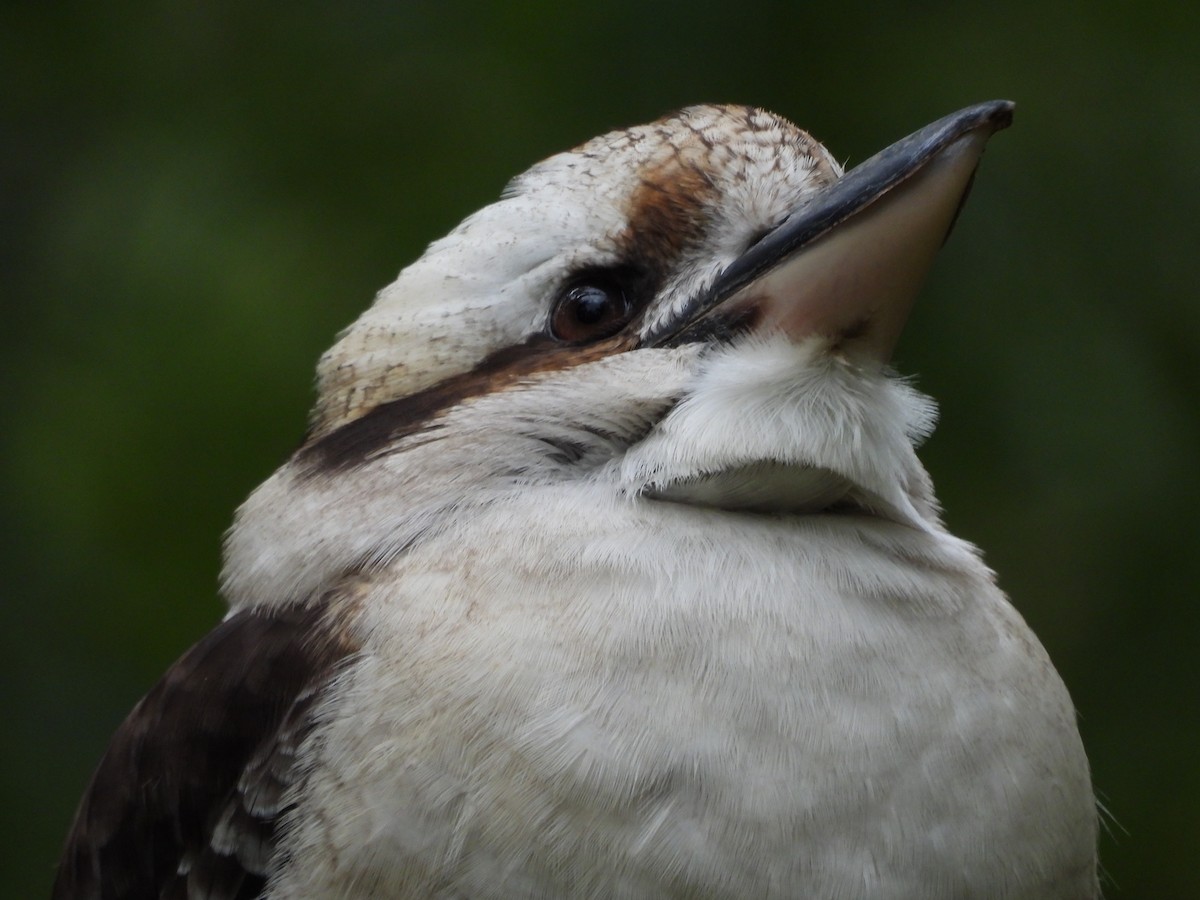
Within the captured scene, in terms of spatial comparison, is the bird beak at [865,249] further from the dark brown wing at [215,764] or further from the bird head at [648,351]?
the dark brown wing at [215,764]

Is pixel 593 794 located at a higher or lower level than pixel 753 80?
lower

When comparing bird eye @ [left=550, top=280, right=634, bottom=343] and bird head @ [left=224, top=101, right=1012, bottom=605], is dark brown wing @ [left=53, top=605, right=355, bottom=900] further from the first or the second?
bird eye @ [left=550, top=280, right=634, bottom=343]

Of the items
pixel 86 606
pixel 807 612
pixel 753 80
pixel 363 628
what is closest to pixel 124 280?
pixel 86 606

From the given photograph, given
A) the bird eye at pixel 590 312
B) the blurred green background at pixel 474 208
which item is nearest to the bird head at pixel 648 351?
the bird eye at pixel 590 312

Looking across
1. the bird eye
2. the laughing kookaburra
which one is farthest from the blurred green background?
the bird eye

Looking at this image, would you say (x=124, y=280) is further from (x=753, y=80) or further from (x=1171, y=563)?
(x=1171, y=563)

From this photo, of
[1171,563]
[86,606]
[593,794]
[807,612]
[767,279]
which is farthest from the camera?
[86,606]

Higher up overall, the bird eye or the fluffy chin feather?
the bird eye
